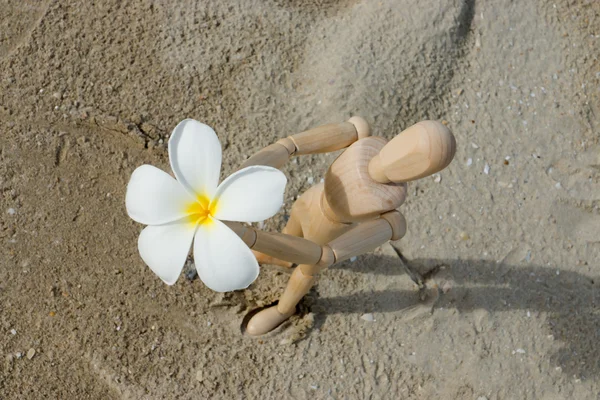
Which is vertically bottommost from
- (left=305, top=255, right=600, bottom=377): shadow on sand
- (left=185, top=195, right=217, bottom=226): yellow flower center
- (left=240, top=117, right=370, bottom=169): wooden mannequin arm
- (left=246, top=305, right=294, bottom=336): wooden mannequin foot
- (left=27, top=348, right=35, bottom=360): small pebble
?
(left=305, top=255, right=600, bottom=377): shadow on sand

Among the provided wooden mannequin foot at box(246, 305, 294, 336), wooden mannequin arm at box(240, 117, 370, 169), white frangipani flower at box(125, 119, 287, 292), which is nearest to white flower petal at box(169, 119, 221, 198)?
white frangipani flower at box(125, 119, 287, 292)

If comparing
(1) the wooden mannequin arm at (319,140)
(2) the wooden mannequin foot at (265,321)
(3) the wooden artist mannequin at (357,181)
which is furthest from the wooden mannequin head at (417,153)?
(2) the wooden mannequin foot at (265,321)

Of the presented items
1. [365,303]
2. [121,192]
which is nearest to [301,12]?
[121,192]

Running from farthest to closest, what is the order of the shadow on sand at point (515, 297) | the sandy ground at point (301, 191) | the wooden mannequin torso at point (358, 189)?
the shadow on sand at point (515, 297), the sandy ground at point (301, 191), the wooden mannequin torso at point (358, 189)

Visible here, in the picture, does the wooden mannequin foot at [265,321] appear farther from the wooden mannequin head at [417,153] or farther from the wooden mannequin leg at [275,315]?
the wooden mannequin head at [417,153]

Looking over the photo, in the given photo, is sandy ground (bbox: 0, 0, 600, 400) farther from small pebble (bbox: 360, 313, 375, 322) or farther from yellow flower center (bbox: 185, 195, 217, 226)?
yellow flower center (bbox: 185, 195, 217, 226)

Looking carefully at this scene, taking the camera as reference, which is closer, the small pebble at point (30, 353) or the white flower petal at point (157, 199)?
the white flower petal at point (157, 199)

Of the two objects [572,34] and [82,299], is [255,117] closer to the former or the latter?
[82,299]
